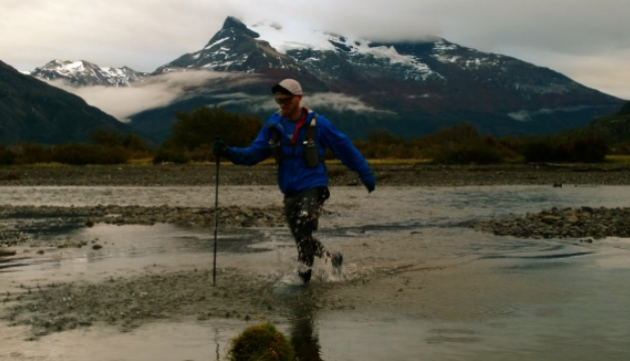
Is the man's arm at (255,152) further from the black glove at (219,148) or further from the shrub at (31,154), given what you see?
the shrub at (31,154)

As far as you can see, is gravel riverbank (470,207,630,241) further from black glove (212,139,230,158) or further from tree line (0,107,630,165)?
tree line (0,107,630,165)

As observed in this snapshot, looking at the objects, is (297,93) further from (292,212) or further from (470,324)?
(470,324)

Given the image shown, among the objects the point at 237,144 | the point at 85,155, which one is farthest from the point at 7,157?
the point at 237,144

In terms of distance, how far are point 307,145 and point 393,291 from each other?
1874mm

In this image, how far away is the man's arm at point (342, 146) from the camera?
9.66 meters

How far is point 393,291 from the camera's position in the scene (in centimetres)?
963

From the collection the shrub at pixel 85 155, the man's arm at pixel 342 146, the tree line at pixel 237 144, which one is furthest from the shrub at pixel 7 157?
the man's arm at pixel 342 146

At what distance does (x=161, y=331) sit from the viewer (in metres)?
7.56

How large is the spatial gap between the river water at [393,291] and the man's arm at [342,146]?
1306 mm

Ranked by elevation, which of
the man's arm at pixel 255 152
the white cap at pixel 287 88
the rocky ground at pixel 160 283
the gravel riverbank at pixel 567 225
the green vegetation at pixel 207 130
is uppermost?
the green vegetation at pixel 207 130

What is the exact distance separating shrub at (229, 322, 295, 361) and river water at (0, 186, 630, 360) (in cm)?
49

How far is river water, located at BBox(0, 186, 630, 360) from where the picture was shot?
6.90 metres

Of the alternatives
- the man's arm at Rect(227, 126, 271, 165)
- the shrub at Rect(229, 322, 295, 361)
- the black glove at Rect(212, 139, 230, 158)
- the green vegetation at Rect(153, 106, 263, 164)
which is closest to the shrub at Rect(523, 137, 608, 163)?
the green vegetation at Rect(153, 106, 263, 164)

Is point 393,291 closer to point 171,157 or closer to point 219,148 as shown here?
point 219,148
